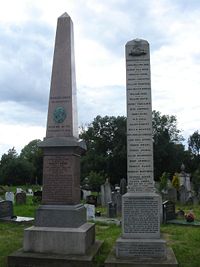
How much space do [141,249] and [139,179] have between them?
4.50 feet

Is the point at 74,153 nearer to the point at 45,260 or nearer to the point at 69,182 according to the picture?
the point at 69,182

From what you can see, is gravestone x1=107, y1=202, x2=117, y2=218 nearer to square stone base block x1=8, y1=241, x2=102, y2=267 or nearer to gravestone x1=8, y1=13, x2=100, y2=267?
gravestone x1=8, y1=13, x2=100, y2=267

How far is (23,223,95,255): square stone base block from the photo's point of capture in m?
7.75

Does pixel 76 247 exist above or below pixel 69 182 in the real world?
below

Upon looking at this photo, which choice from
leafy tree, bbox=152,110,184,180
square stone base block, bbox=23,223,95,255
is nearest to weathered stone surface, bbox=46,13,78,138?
square stone base block, bbox=23,223,95,255

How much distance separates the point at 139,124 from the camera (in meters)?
7.96

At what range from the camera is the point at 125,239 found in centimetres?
762

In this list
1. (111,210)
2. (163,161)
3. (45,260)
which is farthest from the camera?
(163,161)

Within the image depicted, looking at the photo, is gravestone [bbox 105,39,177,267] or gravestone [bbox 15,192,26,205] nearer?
gravestone [bbox 105,39,177,267]

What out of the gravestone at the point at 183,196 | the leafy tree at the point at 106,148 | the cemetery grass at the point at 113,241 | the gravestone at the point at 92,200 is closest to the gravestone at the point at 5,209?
the cemetery grass at the point at 113,241

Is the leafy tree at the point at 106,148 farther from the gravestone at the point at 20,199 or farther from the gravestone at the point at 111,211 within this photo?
the gravestone at the point at 111,211

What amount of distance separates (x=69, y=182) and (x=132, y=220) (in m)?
1.62

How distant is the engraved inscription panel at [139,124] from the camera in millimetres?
7840

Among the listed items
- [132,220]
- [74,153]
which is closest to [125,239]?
[132,220]
